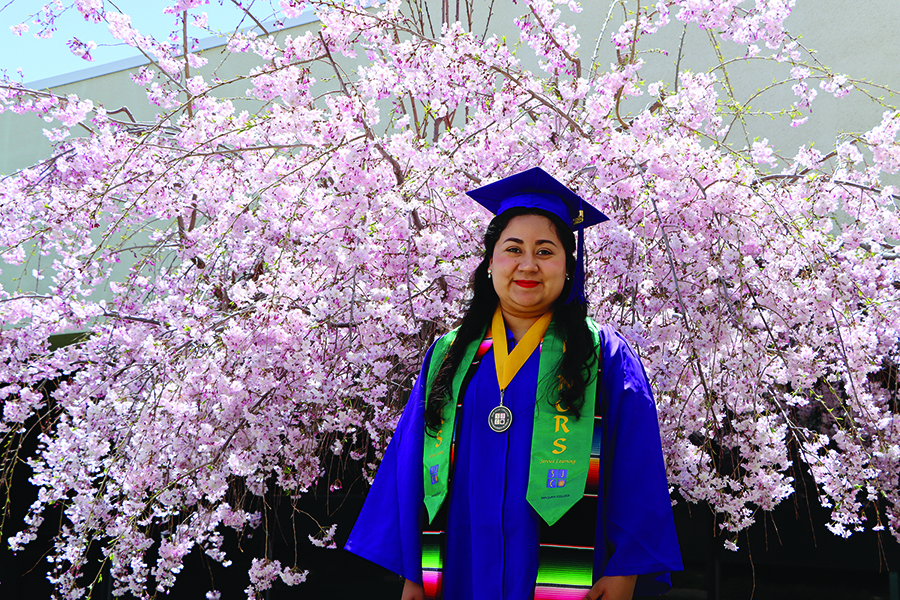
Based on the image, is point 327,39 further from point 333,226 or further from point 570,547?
point 570,547

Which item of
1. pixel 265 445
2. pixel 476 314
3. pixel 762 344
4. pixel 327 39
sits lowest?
pixel 265 445

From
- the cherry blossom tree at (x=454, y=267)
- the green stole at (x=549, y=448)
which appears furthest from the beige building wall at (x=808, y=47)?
the green stole at (x=549, y=448)

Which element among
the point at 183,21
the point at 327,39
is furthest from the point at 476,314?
the point at 183,21

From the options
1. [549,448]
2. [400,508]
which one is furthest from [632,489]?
[400,508]

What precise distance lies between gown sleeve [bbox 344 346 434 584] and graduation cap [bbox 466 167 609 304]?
19.9 inches

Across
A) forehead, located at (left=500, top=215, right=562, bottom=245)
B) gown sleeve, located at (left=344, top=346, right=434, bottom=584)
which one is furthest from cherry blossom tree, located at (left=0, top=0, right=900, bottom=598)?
gown sleeve, located at (left=344, top=346, right=434, bottom=584)

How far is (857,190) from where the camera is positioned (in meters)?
3.44

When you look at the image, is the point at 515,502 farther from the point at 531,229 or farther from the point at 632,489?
the point at 531,229

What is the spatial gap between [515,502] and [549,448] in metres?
0.15

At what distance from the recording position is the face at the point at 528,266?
1.92 m

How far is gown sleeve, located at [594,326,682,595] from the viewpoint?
5.54ft

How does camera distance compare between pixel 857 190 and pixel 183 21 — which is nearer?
pixel 857 190

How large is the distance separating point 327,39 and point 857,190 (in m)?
2.55

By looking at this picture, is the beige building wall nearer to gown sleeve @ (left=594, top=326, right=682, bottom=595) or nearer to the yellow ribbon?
the yellow ribbon
